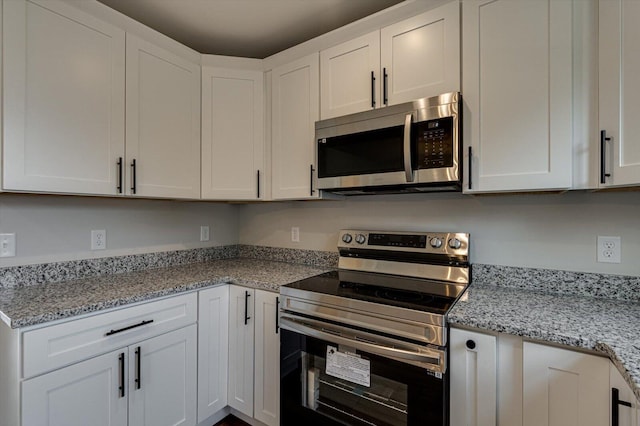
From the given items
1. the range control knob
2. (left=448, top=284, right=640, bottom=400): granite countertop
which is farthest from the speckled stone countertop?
the range control knob

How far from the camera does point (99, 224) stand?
1.82m

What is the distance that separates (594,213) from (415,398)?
1.13m

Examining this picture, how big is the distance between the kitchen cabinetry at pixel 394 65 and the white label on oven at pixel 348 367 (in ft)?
4.07

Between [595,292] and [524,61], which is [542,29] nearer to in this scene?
[524,61]

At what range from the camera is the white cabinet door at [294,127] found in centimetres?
189

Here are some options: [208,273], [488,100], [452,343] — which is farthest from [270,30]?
[452,343]

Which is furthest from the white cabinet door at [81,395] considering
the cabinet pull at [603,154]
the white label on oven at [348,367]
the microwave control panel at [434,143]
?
the cabinet pull at [603,154]

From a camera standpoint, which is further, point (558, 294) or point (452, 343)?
point (558, 294)

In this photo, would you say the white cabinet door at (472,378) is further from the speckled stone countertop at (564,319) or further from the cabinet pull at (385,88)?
the cabinet pull at (385,88)

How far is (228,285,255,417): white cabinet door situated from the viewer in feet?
5.79

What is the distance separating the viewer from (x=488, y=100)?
4.44ft

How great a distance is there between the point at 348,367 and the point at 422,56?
4.92 ft

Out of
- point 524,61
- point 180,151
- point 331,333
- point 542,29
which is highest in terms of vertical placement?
point 542,29

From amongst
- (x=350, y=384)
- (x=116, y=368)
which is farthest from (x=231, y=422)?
(x=350, y=384)
